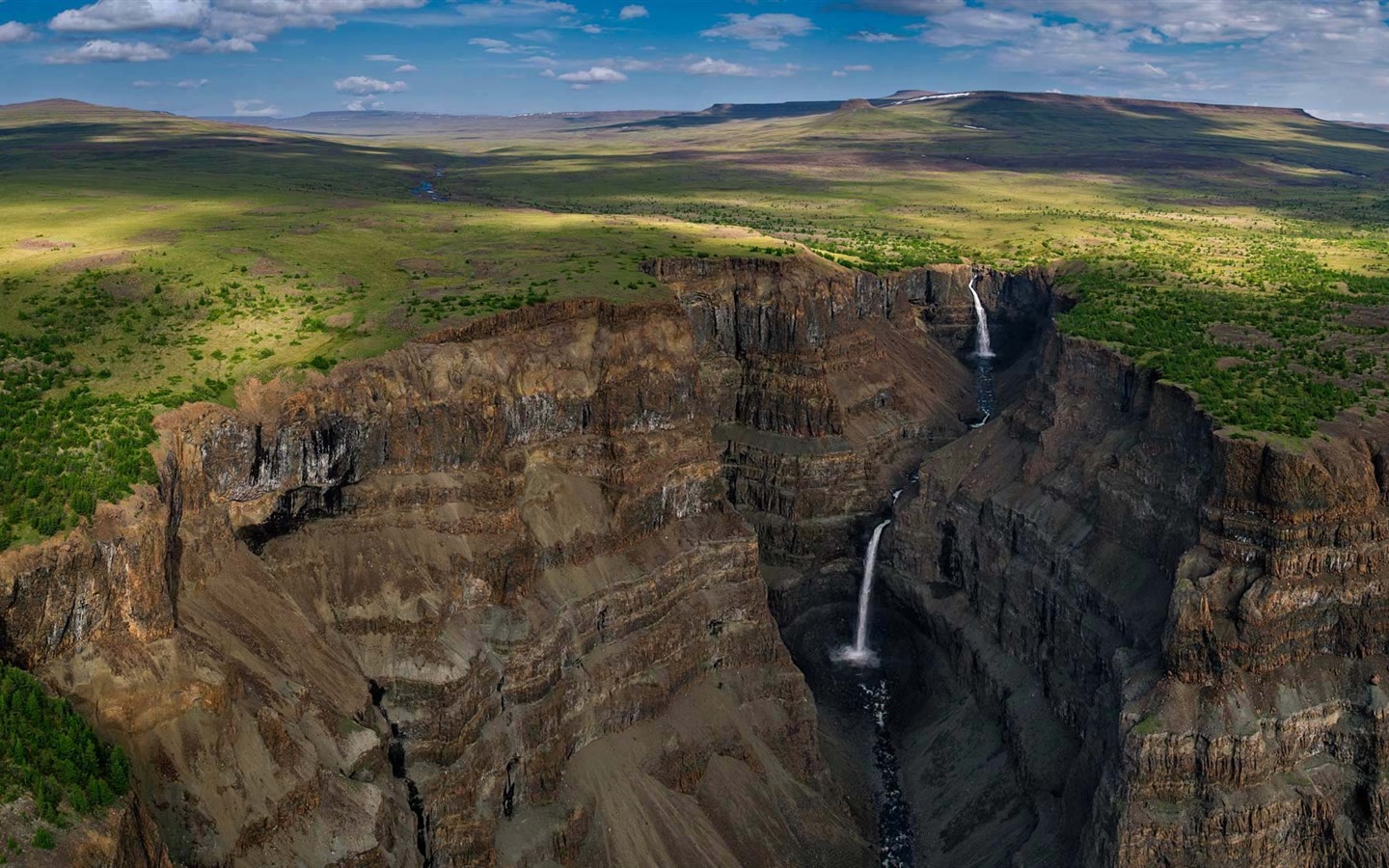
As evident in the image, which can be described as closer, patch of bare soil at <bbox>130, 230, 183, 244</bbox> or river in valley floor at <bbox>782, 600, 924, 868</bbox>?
river in valley floor at <bbox>782, 600, 924, 868</bbox>

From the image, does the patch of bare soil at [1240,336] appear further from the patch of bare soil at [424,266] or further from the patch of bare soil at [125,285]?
A: the patch of bare soil at [125,285]

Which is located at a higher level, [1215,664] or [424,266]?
[424,266]

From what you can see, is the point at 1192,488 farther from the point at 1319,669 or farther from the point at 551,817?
the point at 551,817

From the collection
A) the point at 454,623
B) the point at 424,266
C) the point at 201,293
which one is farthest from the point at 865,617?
the point at 201,293

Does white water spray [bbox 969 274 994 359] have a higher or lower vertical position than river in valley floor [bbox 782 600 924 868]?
higher

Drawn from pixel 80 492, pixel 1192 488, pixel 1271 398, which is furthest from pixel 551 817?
pixel 1271 398

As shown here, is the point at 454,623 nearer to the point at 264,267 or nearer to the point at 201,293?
the point at 201,293

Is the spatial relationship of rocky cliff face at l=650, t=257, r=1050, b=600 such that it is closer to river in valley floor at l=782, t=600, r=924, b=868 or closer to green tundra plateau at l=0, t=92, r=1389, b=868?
green tundra plateau at l=0, t=92, r=1389, b=868

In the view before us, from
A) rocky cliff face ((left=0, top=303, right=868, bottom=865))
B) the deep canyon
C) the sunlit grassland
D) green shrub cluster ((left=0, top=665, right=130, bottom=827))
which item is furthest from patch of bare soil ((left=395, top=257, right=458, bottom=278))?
green shrub cluster ((left=0, top=665, right=130, bottom=827))
